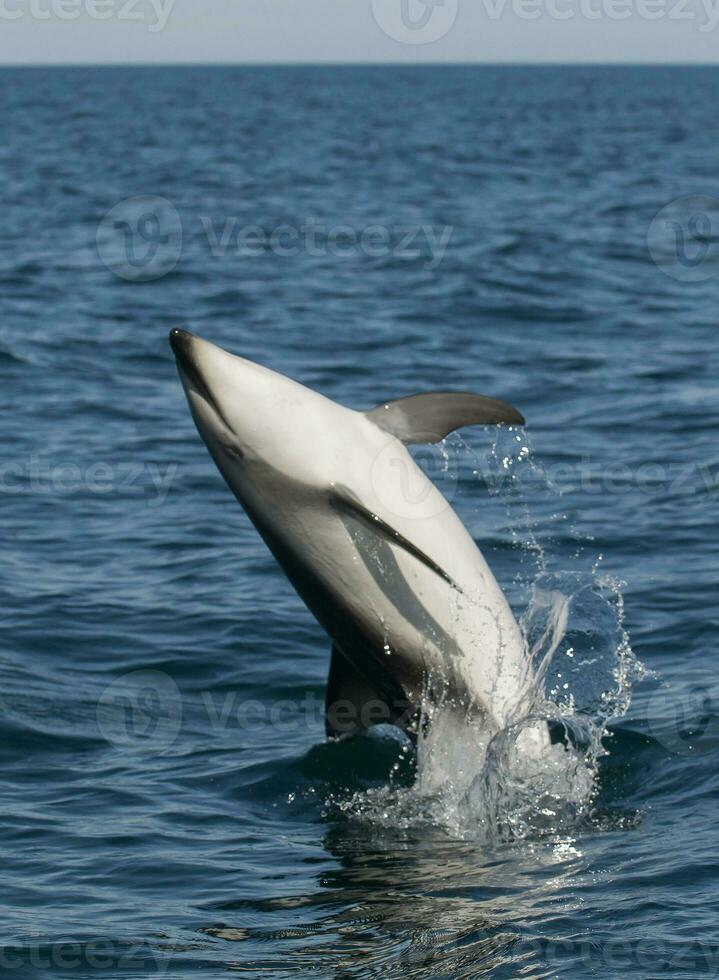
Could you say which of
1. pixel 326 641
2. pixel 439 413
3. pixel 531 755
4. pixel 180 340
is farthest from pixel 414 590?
pixel 326 641

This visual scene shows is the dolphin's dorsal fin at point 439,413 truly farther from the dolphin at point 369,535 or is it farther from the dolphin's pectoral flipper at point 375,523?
the dolphin's pectoral flipper at point 375,523

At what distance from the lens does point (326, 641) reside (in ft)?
44.9

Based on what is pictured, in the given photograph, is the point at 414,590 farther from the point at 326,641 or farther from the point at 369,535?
the point at 326,641

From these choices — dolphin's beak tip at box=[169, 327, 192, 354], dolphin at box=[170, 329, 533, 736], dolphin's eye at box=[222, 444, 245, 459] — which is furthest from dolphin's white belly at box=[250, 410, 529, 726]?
dolphin's beak tip at box=[169, 327, 192, 354]

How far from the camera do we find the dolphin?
381 inches

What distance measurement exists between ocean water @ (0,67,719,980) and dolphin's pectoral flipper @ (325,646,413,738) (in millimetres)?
293

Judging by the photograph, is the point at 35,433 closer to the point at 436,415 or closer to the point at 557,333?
the point at 557,333

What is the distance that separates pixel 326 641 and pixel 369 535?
4009 millimetres

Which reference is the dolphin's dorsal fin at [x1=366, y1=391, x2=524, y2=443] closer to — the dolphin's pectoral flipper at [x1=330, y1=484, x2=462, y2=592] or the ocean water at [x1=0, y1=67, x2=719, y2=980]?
the dolphin's pectoral flipper at [x1=330, y1=484, x2=462, y2=592]

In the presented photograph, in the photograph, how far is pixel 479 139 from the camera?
7294 centimetres

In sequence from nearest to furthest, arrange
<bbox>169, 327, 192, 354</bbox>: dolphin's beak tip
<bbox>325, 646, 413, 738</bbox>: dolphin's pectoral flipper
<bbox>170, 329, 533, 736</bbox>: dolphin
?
<bbox>169, 327, 192, 354</bbox>: dolphin's beak tip
<bbox>170, 329, 533, 736</bbox>: dolphin
<bbox>325, 646, 413, 738</bbox>: dolphin's pectoral flipper

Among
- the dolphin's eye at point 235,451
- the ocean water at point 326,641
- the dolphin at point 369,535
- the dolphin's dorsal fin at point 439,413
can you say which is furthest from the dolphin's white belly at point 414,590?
the dolphin's eye at point 235,451

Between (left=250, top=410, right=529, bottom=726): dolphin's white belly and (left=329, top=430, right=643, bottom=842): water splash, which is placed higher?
(left=250, top=410, right=529, bottom=726): dolphin's white belly

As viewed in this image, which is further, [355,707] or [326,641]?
[326,641]
